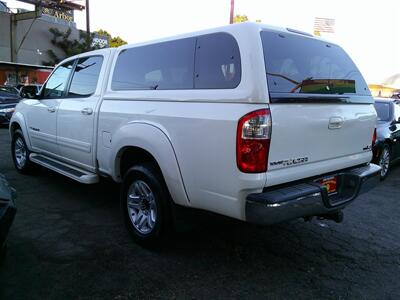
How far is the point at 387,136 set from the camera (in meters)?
6.99

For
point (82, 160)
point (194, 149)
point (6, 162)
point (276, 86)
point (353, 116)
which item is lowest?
point (6, 162)

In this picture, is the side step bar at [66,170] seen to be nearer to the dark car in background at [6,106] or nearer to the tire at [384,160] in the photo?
the tire at [384,160]

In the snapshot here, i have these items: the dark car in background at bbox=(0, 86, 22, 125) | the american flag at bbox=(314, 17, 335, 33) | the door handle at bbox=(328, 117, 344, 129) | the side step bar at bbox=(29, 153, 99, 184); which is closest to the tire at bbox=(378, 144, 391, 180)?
the door handle at bbox=(328, 117, 344, 129)

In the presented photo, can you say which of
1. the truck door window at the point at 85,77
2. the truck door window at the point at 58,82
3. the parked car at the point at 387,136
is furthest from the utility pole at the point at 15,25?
the parked car at the point at 387,136

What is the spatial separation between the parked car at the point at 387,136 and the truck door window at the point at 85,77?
4.61m

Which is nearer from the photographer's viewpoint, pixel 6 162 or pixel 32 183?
pixel 32 183

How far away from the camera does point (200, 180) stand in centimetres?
322

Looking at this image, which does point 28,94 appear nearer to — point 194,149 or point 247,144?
point 194,149

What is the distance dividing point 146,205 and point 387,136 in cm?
493

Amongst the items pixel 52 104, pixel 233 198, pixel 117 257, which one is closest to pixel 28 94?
pixel 52 104

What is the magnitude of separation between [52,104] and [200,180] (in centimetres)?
321

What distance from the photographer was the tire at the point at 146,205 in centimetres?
362

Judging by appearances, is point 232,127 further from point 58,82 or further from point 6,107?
point 6,107

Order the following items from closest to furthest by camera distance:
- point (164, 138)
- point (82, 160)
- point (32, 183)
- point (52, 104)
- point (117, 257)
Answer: point (164, 138) < point (117, 257) < point (82, 160) < point (52, 104) < point (32, 183)
